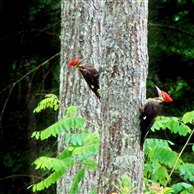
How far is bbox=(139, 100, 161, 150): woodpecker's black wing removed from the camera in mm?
3805

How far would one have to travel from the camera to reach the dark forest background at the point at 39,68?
1057cm

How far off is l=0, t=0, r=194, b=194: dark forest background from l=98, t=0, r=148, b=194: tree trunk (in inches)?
226

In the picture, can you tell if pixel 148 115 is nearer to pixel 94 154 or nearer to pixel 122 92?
pixel 122 92

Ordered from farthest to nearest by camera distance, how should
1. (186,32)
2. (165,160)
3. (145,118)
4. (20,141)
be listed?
(20,141), (186,32), (165,160), (145,118)

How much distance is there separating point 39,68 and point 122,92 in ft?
23.9

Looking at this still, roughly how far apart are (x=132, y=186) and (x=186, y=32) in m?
6.79

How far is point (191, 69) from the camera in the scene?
10641 mm

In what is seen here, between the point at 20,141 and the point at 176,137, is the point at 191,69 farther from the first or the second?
the point at 20,141

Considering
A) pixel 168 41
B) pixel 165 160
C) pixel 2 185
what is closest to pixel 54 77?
pixel 168 41

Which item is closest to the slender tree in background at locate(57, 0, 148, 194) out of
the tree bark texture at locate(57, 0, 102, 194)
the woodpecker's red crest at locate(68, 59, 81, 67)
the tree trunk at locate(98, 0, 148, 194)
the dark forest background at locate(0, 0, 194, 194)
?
the tree trunk at locate(98, 0, 148, 194)

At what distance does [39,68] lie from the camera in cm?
1105

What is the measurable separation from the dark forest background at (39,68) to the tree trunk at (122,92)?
5738 millimetres

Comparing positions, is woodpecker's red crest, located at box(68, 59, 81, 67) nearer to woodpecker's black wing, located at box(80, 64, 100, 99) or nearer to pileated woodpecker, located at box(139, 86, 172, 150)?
woodpecker's black wing, located at box(80, 64, 100, 99)

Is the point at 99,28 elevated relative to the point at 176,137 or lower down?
elevated
